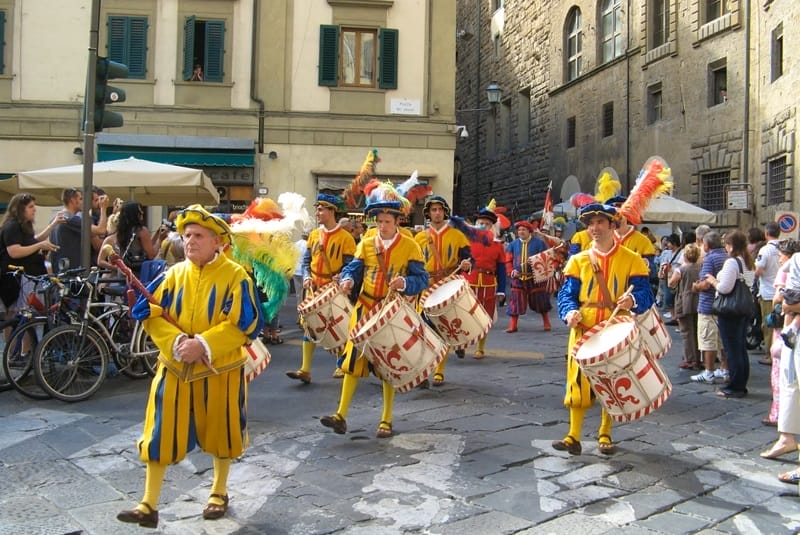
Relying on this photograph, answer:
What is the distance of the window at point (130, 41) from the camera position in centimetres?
1952

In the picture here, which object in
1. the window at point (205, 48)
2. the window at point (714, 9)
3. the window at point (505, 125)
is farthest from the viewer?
the window at point (505, 125)

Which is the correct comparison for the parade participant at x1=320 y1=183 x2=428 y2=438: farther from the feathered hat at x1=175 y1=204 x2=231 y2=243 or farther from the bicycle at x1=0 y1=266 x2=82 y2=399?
the bicycle at x1=0 y1=266 x2=82 y2=399

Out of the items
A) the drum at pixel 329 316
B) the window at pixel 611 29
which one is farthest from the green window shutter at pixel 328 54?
the drum at pixel 329 316

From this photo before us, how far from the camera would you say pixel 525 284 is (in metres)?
13.4

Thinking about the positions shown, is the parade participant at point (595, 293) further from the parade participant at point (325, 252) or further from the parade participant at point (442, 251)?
the parade participant at point (442, 251)

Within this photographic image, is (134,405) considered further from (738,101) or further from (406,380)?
(738,101)

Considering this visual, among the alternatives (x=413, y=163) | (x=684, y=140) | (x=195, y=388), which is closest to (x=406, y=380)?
(x=195, y=388)

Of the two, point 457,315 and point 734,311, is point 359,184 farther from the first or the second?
point 734,311

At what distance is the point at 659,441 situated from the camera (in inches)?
244

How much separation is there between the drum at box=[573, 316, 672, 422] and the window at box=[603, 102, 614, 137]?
22.4m

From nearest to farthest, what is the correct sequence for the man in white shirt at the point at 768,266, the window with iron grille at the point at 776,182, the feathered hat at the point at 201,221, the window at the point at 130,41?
the feathered hat at the point at 201,221 → the man in white shirt at the point at 768,266 → the window with iron grille at the point at 776,182 → the window at the point at 130,41

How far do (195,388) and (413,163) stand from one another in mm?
16584

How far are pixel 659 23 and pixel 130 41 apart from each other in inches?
586

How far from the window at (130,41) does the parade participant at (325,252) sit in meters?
13.2
